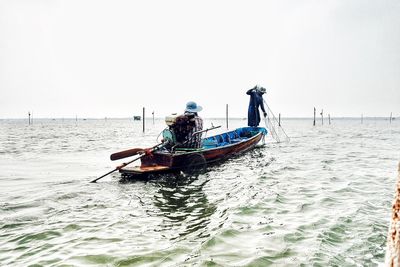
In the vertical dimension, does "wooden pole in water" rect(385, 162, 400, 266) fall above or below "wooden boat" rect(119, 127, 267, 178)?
above

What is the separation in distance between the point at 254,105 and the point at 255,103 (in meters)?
0.18

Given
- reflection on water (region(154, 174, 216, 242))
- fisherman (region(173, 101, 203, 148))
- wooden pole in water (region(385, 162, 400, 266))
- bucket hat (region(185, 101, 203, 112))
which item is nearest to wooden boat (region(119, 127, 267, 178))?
fisherman (region(173, 101, 203, 148))

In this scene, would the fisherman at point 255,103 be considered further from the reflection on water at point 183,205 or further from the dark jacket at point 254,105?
the reflection on water at point 183,205

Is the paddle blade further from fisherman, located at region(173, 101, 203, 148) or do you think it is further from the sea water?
fisherman, located at region(173, 101, 203, 148)

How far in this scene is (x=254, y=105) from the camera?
72.9 feet

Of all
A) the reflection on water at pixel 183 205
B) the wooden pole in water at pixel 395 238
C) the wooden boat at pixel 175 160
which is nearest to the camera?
the wooden pole in water at pixel 395 238

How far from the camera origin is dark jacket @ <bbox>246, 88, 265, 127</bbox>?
72.4ft

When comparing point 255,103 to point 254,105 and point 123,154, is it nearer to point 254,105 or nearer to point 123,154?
point 254,105

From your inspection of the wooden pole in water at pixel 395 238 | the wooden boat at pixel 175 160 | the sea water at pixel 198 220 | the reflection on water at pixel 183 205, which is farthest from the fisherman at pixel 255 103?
the wooden pole in water at pixel 395 238

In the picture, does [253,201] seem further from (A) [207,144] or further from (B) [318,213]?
(A) [207,144]

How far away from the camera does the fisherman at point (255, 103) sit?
2208cm

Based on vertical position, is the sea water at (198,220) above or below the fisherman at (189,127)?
below

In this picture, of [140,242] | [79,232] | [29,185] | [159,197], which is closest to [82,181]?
[29,185]

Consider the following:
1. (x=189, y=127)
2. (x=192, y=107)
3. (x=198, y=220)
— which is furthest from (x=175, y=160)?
(x=198, y=220)
